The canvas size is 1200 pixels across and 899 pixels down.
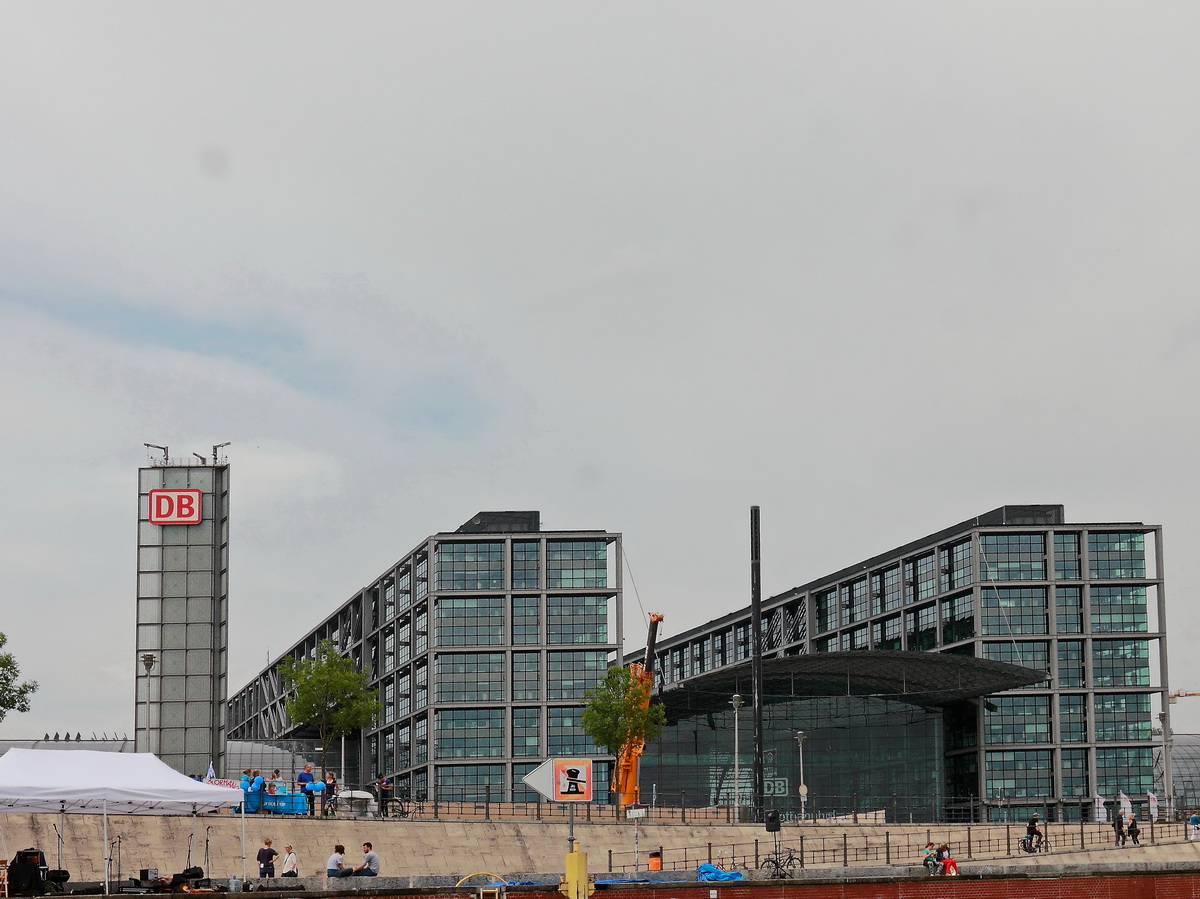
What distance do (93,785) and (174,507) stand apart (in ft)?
126

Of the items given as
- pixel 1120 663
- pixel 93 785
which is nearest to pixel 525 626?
pixel 1120 663

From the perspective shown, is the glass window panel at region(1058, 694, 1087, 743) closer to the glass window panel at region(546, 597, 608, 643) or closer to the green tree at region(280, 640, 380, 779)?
the glass window panel at region(546, 597, 608, 643)

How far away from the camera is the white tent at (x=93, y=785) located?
28.3m

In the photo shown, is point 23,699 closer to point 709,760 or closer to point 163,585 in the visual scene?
point 163,585

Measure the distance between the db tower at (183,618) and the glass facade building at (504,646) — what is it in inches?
1390

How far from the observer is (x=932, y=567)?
105m

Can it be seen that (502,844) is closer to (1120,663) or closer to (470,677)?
(470,677)

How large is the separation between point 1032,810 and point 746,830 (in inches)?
1986

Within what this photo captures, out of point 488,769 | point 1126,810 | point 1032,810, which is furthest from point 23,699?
point 1032,810

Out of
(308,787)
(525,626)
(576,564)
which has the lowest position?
(308,787)

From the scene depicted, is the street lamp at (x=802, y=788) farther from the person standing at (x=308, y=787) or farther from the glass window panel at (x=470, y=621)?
the glass window panel at (x=470, y=621)

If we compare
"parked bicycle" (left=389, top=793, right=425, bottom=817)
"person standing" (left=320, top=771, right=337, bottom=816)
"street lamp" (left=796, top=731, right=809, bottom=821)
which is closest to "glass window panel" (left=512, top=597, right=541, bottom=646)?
"street lamp" (left=796, top=731, right=809, bottom=821)

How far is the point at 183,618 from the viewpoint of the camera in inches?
2574

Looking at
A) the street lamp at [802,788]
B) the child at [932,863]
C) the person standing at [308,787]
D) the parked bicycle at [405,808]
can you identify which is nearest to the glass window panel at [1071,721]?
the street lamp at [802,788]
